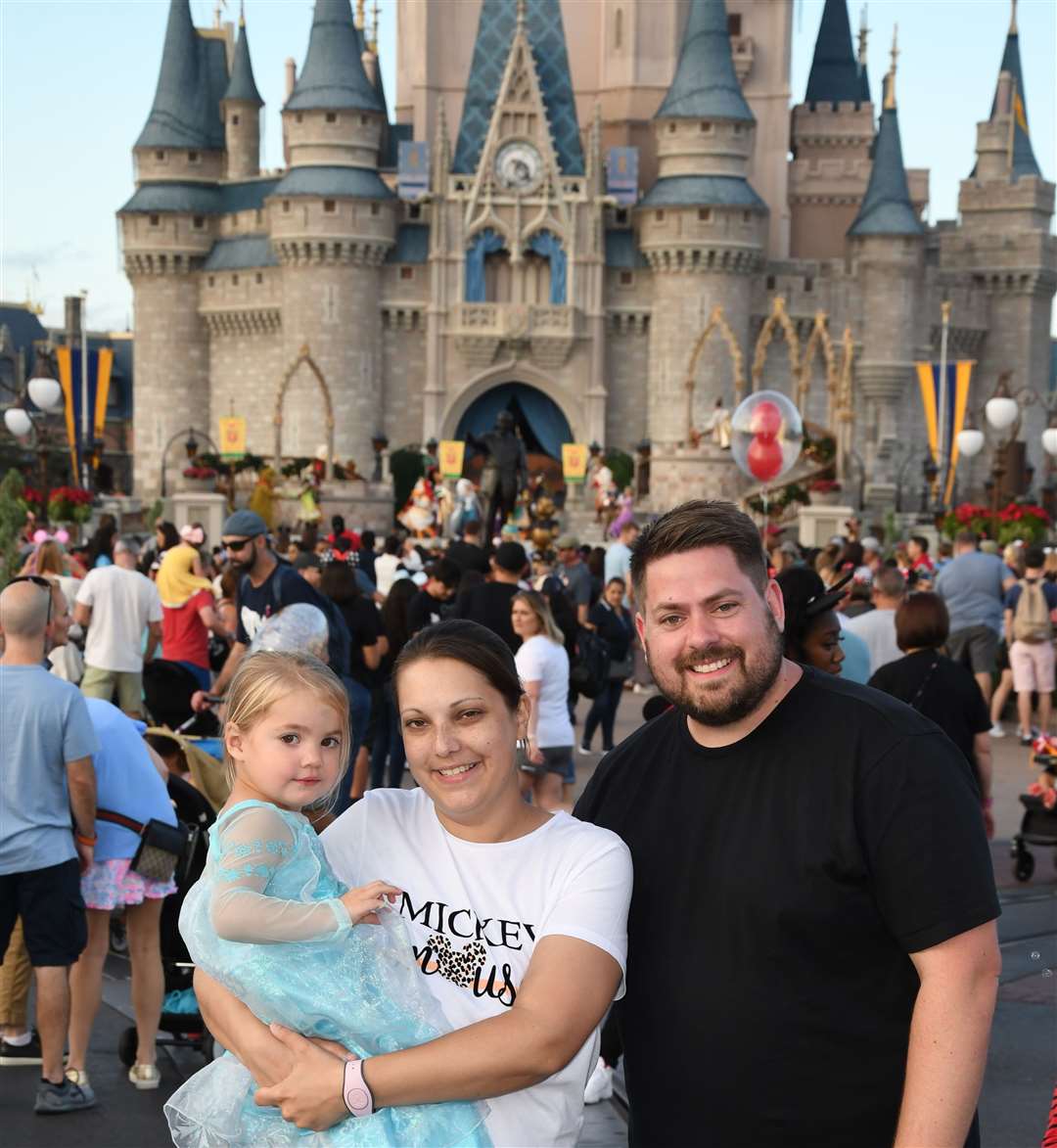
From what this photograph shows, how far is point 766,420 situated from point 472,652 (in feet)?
41.4

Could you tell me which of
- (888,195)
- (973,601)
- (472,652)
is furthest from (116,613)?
(888,195)

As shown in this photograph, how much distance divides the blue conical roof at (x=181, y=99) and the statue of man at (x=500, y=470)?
2860 centimetres

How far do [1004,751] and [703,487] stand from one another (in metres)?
23.8

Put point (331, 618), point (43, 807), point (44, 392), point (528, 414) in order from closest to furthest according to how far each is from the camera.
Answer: point (43, 807) < point (331, 618) < point (44, 392) < point (528, 414)

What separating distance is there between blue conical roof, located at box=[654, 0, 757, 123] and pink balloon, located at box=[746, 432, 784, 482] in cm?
2903

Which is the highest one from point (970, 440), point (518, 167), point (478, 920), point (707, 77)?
point (707, 77)

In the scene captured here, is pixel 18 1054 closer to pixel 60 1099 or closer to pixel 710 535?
pixel 60 1099

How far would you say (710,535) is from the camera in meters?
2.50

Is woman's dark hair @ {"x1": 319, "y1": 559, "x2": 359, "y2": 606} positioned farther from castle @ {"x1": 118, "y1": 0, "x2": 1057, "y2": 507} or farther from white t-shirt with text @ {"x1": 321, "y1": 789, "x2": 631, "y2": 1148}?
castle @ {"x1": 118, "y1": 0, "x2": 1057, "y2": 507}

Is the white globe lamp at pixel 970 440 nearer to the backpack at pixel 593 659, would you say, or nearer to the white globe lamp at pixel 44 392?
the white globe lamp at pixel 44 392

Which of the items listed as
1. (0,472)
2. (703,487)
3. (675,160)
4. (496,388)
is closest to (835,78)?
(675,160)

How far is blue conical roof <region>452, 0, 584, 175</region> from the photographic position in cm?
4444

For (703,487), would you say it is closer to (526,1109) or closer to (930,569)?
(930,569)

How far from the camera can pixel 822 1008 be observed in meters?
2.43
